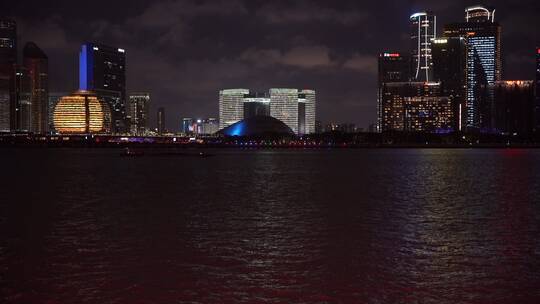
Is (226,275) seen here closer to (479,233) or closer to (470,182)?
(479,233)

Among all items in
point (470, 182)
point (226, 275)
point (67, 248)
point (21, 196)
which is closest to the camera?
point (226, 275)

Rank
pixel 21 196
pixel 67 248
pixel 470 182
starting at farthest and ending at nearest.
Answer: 1. pixel 470 182
2. pixel 21 196
3. pixel 67 248

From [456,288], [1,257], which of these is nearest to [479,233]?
[456,288]

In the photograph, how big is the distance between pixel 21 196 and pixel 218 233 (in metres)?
23.1

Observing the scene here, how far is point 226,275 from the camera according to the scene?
729 inches

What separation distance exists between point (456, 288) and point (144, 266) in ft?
31.7

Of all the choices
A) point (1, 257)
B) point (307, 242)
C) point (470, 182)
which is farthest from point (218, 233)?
point (470, 182)

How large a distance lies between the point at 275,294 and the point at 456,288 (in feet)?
16.8

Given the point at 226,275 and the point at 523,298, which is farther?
the point at 226,275

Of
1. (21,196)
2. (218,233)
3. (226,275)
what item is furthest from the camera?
(21,196)

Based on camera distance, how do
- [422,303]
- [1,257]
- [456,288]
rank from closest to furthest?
1. [422,303]
2. [456,288]
3. [1,257]

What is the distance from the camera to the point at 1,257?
68.9ft

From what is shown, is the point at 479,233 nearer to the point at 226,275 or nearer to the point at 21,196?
the point at 226,275

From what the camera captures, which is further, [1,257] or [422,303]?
[1,257]
